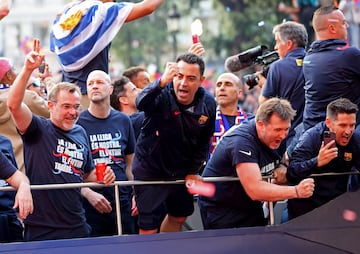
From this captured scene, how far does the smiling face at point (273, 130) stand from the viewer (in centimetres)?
676

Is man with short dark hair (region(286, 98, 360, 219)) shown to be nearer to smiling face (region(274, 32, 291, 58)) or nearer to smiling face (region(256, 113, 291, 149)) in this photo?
smiling face (region(256, 113, 291, 149))

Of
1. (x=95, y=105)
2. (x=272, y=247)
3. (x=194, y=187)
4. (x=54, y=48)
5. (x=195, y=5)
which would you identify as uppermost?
(x=195, y=5)

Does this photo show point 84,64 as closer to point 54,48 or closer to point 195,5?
point 54,48

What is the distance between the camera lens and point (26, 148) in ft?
21.7

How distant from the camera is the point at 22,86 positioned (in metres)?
6.13

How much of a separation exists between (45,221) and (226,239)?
1276 mm

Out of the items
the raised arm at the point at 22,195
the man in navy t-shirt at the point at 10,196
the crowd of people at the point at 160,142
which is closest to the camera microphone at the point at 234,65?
the crowd of people at the point at 160,142

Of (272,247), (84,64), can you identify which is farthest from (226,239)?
(84,64)

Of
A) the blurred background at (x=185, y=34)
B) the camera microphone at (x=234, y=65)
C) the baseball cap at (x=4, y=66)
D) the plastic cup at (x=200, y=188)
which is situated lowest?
the plastic cup at (x=200, y=188)

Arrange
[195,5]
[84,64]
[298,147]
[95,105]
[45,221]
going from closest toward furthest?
[45,221], [298,147], [95,105], [84,64], [195,5]

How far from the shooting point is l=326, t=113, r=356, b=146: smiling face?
6.85 metres

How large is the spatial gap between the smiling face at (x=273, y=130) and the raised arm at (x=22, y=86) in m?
1.71

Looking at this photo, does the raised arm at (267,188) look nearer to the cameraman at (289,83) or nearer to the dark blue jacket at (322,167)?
the dark blue jacket at (322,167)

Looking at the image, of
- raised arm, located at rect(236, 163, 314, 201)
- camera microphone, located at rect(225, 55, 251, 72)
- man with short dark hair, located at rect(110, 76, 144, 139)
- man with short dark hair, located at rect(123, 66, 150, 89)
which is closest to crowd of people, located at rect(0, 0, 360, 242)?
raised arm, located at rect(236, 163, 314, 201)
